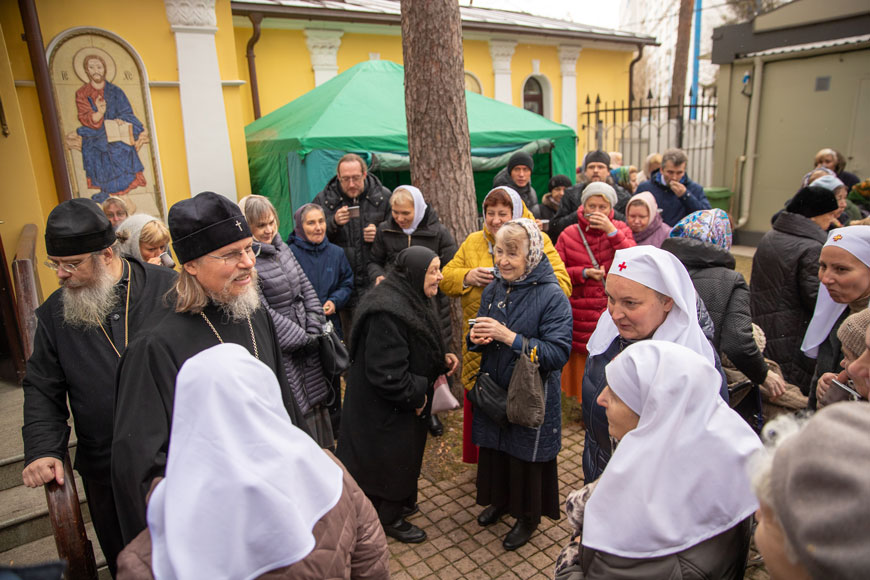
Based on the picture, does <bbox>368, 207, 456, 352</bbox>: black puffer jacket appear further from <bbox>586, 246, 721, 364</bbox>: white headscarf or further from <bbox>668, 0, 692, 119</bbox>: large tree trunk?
<bbox>668, 0, 692, 119</bbox>: large tree trunk

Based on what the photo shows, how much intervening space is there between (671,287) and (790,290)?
1.97 meters

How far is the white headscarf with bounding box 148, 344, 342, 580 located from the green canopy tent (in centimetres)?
607

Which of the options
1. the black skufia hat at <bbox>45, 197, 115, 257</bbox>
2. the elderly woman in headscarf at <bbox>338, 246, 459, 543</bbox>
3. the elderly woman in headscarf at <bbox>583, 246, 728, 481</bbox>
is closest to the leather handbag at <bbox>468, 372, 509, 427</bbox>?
the elderly woman in headscarf at <bbox>338, 246, 459, 543</bbox>

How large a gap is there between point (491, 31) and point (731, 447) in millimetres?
14456

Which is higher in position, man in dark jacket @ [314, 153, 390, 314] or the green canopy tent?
the green canopy tent

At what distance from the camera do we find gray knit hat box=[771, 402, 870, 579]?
867 millimetres

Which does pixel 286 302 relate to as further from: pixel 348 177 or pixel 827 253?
pixel 827 253

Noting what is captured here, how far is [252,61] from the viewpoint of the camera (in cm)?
1112

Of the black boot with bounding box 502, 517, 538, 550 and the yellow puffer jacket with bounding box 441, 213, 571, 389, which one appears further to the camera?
the yellow puffer jacket with bounding box 441, 213, 571, 389


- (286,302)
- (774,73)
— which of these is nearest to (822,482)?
(286,302)

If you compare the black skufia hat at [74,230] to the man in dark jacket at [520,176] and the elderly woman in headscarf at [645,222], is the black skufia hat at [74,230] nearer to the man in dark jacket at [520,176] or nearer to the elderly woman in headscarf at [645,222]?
the elderly woman in headscarf at [645,222]

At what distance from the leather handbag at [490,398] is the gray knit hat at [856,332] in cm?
164

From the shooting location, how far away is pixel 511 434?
3.30 meters

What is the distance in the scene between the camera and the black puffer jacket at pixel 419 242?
15.3 ft
